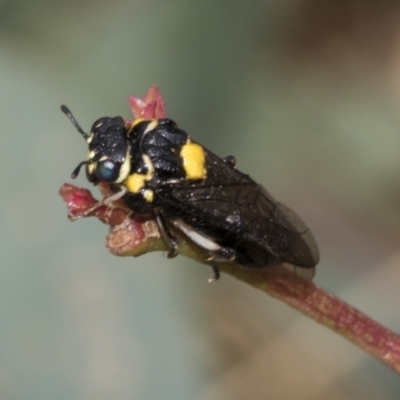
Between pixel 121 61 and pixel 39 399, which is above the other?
pixel 121 61

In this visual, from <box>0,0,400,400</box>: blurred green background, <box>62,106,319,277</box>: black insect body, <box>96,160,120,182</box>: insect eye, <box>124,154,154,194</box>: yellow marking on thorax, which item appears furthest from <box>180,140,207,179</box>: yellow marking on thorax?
<box>0,0,400,400</box>: blurred green background

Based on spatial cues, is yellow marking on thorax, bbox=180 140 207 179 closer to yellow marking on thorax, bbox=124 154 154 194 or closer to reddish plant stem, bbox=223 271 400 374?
yellow marking on thorax, bbox=124 154 154 194

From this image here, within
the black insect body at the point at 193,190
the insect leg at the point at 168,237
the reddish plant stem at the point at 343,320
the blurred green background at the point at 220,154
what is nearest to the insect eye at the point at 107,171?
the black insect body at the point at 193,190

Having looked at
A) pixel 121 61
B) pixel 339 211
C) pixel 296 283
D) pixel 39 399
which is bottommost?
pixel 39 399

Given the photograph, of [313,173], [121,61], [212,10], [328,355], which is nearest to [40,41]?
[121,61]

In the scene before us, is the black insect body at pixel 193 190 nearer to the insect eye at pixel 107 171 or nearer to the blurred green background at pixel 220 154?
the insect eye at pixel 107 171

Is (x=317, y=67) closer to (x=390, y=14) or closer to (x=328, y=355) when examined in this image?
(x=390, y=14)

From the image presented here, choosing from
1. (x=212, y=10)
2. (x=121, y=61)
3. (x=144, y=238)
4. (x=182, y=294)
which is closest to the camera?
(x=144, y=238)
